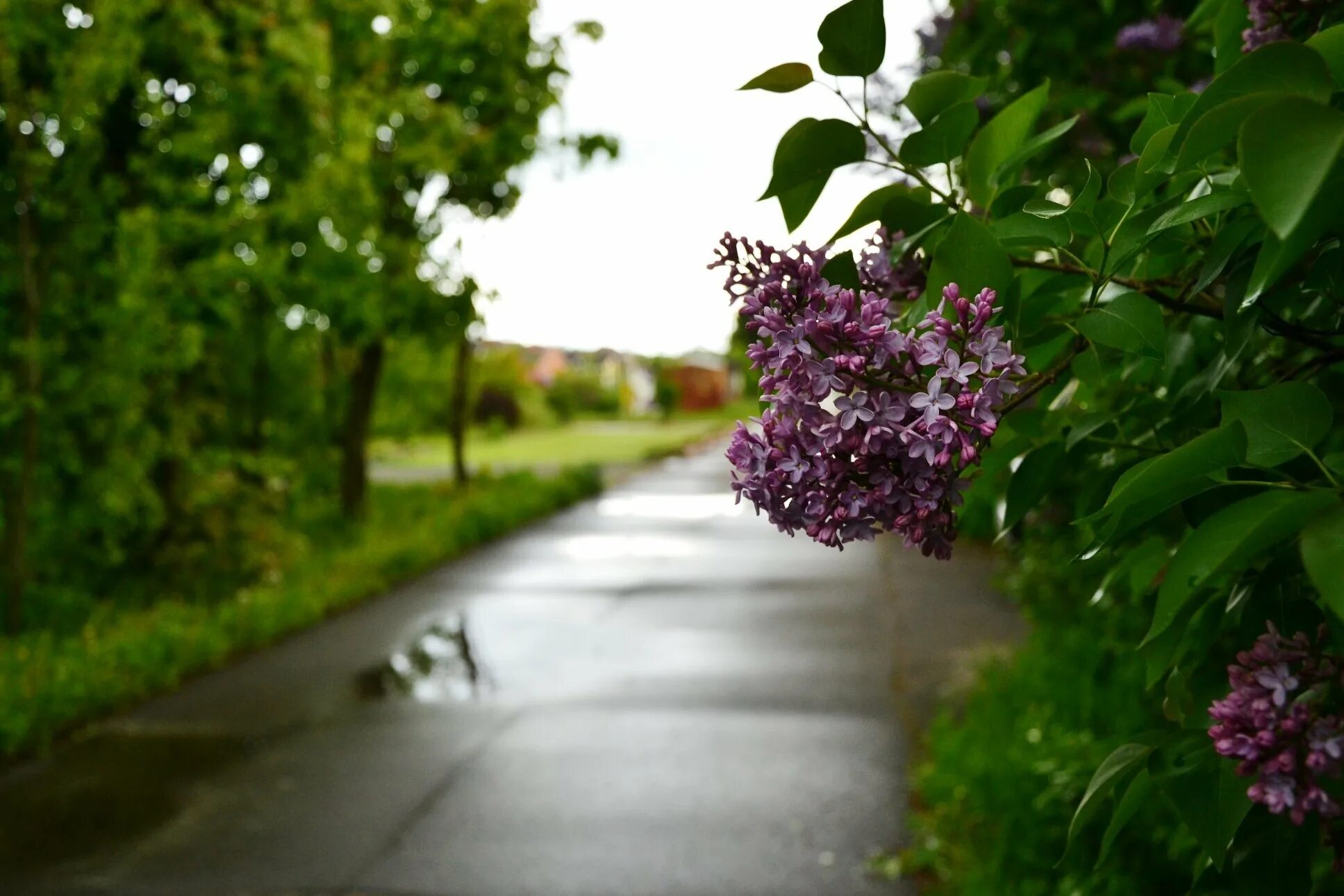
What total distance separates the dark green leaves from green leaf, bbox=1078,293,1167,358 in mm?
309

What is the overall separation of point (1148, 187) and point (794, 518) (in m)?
0.45

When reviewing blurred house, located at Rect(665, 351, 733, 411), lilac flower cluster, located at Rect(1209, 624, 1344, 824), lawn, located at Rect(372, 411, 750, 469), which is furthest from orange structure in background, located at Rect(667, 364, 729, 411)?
lilac flower cluster, located at Rect(1209, 624, 1344, 824)

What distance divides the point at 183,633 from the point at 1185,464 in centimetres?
716

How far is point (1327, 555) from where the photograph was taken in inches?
33.3

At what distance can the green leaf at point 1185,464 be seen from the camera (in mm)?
954

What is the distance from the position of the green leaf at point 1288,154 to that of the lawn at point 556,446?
1773 centimetres

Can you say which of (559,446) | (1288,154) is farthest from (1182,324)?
(559,446)

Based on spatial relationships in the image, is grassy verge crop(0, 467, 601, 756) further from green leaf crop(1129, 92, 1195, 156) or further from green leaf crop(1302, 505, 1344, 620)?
green leaf crop(1302, 505, 1344, 620)

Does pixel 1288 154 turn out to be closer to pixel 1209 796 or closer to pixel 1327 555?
pixel 1327 555

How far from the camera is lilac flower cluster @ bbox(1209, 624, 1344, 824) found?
113 centimetres

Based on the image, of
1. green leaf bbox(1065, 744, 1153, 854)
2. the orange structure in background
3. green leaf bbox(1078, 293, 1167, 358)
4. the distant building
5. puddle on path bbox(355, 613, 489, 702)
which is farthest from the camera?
the distant building

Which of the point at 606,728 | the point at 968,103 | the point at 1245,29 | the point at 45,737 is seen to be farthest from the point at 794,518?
the point at 45,737

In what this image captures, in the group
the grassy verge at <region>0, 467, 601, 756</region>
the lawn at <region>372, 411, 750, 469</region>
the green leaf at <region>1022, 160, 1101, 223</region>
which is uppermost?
the green leaf at <region>1022, 160, 1101, 223</region>

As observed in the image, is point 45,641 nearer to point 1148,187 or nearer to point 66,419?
point 66,419
